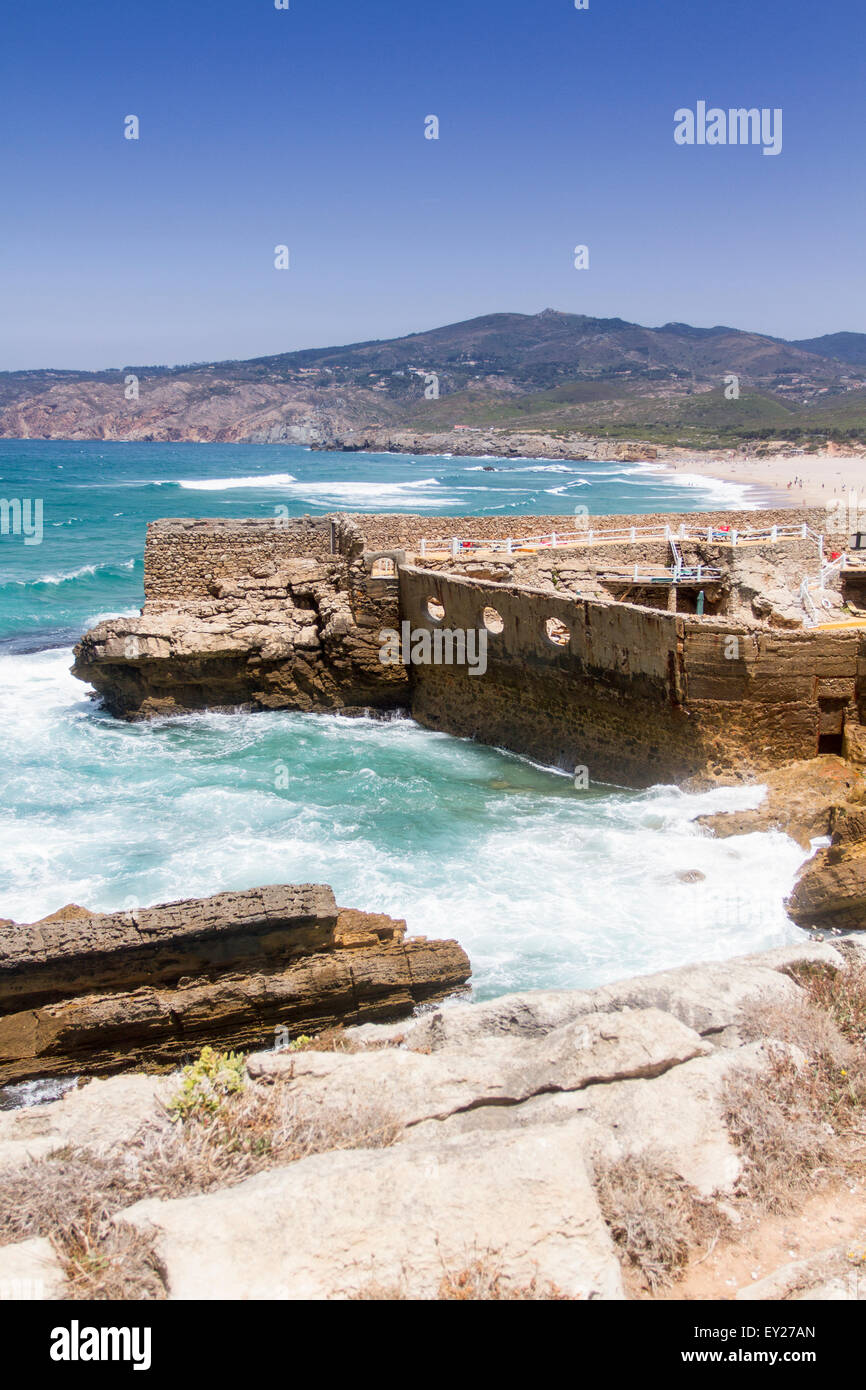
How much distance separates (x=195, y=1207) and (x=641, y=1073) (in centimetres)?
227

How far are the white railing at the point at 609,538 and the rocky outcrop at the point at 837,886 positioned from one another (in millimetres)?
11710

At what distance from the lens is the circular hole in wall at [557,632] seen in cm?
1481

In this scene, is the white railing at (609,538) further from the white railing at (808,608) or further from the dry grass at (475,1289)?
the dry grass at (475,1289)

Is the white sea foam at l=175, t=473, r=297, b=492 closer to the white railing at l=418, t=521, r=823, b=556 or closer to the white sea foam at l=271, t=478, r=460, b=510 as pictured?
the white sea foam at l=271, t=478, r=460, b=510

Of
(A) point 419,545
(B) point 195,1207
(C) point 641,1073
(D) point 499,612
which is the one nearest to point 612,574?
(D) point 499,612

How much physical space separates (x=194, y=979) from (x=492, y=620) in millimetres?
9373

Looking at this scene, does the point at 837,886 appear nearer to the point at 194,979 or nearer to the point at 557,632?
the point at 194,979

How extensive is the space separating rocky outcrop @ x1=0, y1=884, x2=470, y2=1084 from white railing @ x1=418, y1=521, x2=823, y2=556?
43.8 ft

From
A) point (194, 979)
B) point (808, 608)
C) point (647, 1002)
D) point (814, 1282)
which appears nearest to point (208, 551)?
point (808, 608)

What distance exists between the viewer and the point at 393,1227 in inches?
138

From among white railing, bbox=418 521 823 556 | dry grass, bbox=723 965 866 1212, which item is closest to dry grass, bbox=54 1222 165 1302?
dry grass, bbox=723 965 866 1212

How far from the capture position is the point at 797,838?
37.3 feet

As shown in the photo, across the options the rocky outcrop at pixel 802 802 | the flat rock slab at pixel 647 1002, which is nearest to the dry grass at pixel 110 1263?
the flat rock slab at pixel 647 1002
